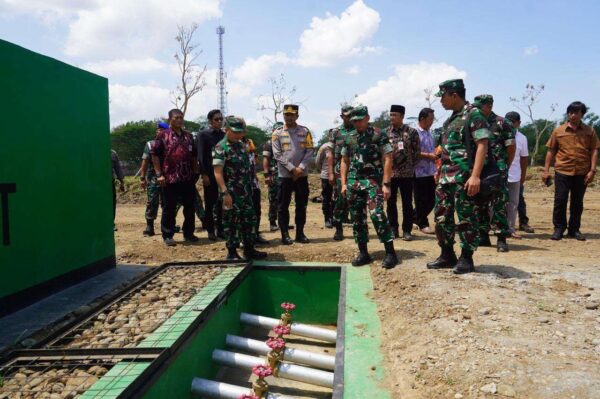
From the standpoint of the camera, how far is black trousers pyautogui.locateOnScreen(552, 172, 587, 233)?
5.87m

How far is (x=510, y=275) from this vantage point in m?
4.01

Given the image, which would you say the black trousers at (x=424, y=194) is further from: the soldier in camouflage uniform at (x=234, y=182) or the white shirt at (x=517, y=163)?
the soldier in camouflage uniform at (x=234, y=182)

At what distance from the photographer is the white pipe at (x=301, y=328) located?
4.23 metres

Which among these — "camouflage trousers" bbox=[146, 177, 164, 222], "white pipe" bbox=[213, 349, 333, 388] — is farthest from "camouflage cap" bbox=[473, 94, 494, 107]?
"camouflage trousers" bbox=[146, 177, 164, 222]

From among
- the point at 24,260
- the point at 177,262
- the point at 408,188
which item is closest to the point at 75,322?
the point at 24,260

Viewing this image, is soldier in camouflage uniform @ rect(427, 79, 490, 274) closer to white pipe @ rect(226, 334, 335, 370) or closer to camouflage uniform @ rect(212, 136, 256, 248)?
white pipe @ rect(226, 334, 335, 370)

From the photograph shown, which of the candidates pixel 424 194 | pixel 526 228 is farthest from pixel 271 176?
pixel 526 228

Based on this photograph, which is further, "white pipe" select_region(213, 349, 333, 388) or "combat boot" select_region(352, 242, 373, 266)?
"combat boot" select_region(352, 242, 373, 266)

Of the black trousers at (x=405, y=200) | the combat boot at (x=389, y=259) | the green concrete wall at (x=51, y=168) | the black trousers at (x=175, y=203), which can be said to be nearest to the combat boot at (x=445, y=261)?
the combat boot at (x=389, y=259)

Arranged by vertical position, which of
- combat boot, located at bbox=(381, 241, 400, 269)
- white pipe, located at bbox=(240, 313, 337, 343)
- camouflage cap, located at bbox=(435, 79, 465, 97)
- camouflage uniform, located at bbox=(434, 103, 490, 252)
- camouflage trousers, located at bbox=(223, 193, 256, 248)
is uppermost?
camouflage cap, located at bbox=(435, 79, 465, 97)

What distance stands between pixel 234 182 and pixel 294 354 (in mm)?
2036

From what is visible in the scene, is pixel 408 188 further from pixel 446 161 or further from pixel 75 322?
pixel 75 322

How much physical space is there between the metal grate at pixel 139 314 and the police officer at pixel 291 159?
1427mm

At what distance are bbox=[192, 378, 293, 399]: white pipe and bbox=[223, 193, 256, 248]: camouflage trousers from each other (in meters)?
2.03
